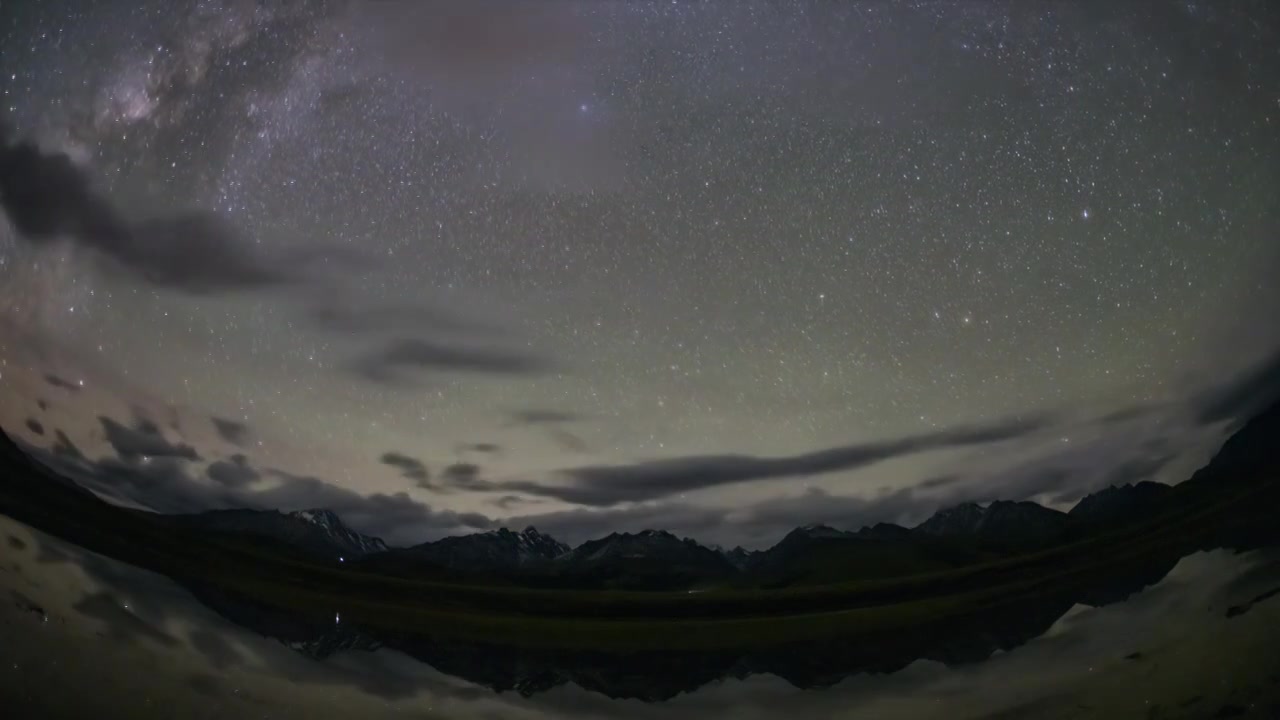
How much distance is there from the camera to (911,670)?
2.38m

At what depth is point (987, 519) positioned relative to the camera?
2314mm

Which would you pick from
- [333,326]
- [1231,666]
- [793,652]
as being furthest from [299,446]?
[1231,666]

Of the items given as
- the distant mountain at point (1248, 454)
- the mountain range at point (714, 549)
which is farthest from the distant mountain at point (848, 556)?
the distant mountain at point (1248, 454)

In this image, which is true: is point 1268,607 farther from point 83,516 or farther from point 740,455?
point 83,516

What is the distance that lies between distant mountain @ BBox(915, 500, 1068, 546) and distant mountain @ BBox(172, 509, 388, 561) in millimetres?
1586

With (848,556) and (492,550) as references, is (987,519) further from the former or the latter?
(492,550)

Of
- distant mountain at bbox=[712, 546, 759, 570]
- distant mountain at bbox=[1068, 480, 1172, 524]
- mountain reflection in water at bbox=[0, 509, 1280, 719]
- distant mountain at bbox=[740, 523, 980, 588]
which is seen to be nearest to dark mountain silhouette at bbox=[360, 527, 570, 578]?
mountain reflection in water at bbox=[0, 509, 1280, 719]

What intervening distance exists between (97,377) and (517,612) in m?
1.32

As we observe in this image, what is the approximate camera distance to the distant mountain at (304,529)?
7.40ft

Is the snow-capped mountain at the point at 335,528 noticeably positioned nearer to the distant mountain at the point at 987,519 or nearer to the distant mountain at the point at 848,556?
the distant mountain at the point at 848,556

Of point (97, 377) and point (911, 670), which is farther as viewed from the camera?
point (911, 670)

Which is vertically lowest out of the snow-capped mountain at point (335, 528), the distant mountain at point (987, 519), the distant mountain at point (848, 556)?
the distant mountain at point (848, 556)

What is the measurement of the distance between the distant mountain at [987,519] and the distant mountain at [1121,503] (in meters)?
0.06

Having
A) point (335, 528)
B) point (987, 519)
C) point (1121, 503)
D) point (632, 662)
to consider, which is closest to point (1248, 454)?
point (1121, 503)
